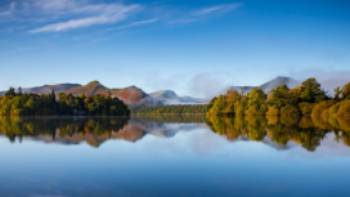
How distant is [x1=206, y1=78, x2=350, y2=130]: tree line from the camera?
2509 inches

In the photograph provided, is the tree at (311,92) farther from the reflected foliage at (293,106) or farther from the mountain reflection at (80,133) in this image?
the mountain reflection at (80,133)

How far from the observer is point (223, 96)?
339 feet

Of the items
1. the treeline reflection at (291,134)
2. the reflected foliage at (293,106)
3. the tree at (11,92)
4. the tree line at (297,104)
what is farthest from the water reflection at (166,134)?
the tree at (11,92)

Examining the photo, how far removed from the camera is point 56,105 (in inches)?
4289

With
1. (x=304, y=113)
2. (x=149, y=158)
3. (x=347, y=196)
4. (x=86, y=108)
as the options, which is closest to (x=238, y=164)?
(x=149, y=158)

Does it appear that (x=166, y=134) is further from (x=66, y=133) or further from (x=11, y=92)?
(x=11, y=92)

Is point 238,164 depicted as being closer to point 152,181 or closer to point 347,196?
point 152,181

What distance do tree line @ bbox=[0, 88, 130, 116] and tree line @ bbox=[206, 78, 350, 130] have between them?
1517 inches

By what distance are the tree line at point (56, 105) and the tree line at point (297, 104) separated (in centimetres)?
3854

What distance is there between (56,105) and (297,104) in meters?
59.5

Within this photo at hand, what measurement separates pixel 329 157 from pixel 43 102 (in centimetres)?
9374

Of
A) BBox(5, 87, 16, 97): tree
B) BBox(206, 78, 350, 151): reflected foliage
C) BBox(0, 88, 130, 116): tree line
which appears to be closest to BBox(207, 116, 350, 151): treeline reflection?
BBox(206, 78, 350, 151): reflected foliage

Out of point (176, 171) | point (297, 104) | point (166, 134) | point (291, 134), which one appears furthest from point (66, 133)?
point (297, 104)

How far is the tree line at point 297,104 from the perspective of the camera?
63.7m
